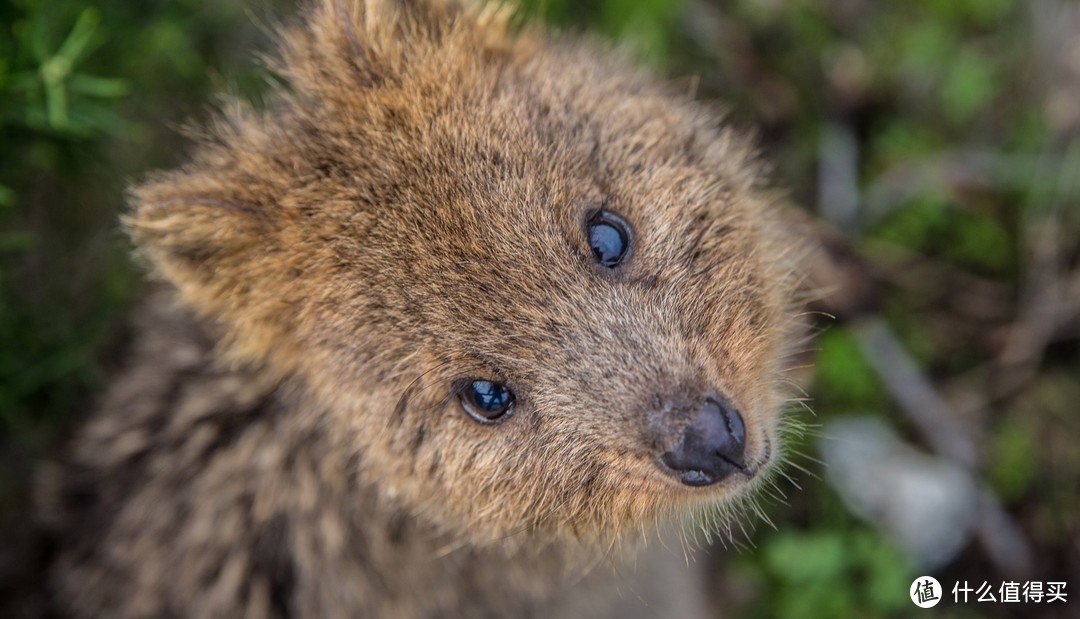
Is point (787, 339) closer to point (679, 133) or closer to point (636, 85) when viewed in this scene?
point (679, 133)

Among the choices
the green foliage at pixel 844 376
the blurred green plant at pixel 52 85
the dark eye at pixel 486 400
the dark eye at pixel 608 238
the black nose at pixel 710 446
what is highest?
the green foliage at pixel 844 376

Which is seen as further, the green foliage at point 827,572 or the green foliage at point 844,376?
the green foliage at point 844,376

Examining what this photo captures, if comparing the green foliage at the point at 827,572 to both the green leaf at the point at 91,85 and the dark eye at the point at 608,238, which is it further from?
the green leaf at the point at 91,85

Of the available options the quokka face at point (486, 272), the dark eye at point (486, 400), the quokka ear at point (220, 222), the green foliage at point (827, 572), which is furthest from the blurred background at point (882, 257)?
the dark eye at point (486, 400)

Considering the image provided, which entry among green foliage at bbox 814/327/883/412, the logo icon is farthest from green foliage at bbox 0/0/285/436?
the logo icon

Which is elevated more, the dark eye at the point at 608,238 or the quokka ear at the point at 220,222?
the dark eye at the point at 608,238

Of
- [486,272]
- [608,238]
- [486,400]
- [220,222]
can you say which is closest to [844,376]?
[608,238]

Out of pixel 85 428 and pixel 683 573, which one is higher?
pixel 683 573

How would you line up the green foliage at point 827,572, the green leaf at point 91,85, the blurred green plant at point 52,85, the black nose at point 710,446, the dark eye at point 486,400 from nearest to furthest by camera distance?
the black nose at point 710,446 → the dark eye at point 486,400 → the blurred green plant at point 52,85 → the green leaf at point 91,85 → the green foliage at point 827,572

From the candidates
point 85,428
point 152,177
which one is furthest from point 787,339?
point 85,428
